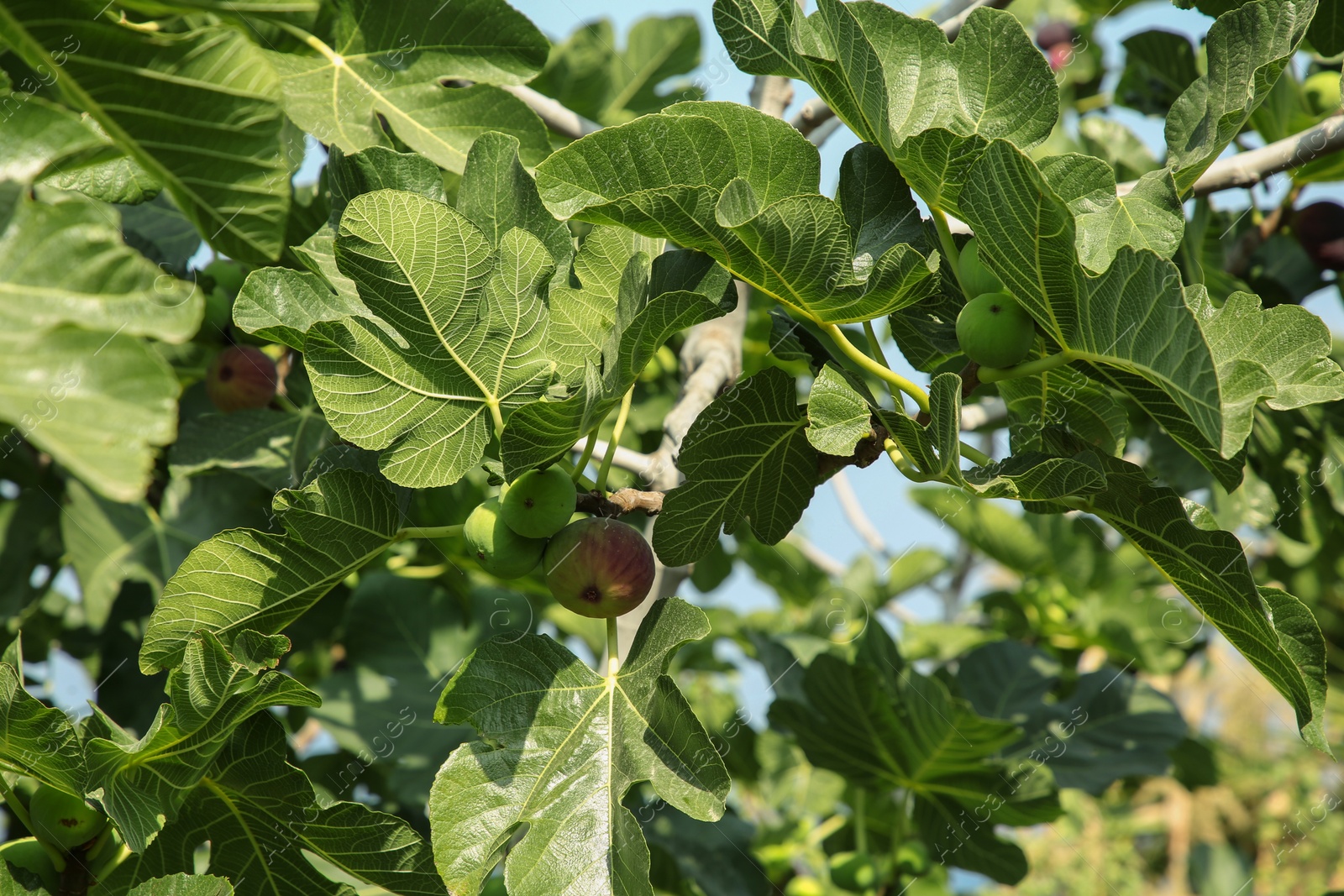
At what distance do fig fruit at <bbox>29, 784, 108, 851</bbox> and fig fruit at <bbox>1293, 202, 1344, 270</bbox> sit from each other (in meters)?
2.20

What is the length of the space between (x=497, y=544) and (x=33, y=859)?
69cm

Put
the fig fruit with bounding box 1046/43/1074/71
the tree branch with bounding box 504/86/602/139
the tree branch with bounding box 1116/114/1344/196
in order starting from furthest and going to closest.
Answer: the fig fruit with bounding box 1046/43/1074/71 → the tree branch with bounding box 504/86/602/139 → the tree branch with bounding box 1116/114/1344/196

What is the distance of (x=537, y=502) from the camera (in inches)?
38.9

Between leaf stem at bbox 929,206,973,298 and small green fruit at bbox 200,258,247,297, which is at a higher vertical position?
leaf stem at bbox 929,206,973,298

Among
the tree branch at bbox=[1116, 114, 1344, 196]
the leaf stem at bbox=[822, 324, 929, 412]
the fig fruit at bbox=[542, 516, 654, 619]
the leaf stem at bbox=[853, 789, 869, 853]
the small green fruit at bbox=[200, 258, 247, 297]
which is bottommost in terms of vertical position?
the leaf stem at bbox=[853, 789, 869, 853]

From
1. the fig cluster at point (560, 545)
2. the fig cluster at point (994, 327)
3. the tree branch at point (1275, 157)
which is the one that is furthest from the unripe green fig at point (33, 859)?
the tree branch at point (1275, 157)

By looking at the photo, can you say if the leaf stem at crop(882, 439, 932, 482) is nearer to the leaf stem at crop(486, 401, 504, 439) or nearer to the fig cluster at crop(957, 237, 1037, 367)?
the fig cluster at crop(957, 237, 1037, 367)

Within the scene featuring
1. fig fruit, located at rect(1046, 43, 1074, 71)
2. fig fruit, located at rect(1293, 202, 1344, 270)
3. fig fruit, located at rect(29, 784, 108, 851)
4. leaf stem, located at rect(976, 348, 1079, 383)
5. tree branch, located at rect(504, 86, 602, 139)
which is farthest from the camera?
fig fruit, located at rect(1046, 43, 1074, 71)

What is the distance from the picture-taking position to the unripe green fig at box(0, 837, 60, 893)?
3.64ft

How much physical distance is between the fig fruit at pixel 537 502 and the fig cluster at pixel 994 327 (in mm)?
442

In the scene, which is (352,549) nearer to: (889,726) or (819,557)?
(889,726)

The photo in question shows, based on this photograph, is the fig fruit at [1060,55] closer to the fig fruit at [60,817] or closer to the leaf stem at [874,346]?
the leaf stem at [874,346]

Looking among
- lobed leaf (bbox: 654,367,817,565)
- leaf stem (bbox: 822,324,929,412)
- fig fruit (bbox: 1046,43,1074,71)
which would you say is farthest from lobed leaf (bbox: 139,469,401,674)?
fig fruit (bbox: 1046,43,1074,71)

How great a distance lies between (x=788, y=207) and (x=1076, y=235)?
28 cm
